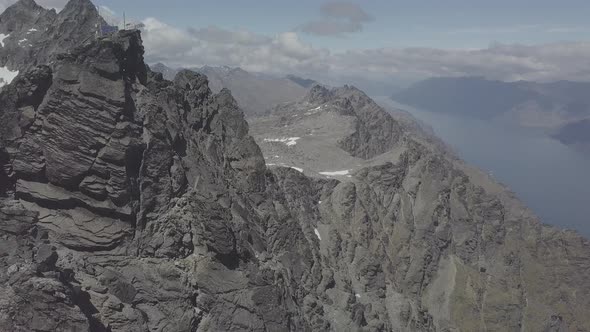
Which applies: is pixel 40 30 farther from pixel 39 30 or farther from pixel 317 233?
pixel 317 233

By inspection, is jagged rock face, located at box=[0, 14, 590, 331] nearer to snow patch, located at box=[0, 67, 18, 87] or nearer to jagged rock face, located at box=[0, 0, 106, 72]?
jagged rock face, located at box=[0, 0, 106, 72]

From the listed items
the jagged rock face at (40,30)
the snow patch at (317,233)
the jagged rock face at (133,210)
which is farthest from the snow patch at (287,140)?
the jagged rock face at (133,210)

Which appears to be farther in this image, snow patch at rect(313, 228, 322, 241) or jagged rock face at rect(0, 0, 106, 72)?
snow patch at rect(313, 228, 322, 241)

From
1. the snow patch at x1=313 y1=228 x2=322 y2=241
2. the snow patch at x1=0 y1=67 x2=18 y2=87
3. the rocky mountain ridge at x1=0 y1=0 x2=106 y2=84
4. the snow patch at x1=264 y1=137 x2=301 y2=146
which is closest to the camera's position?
the snow patch at x1=0 y1=67 x2=18 y2=87

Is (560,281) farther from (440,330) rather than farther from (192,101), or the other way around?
(192,101)

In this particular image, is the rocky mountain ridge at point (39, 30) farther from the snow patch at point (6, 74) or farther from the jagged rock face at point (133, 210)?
the jagged rock face at point (133, 210)

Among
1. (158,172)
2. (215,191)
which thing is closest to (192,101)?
(215,191)

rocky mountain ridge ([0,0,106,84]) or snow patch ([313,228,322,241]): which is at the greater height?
rocky mountain ridge ([0,0,106,84])

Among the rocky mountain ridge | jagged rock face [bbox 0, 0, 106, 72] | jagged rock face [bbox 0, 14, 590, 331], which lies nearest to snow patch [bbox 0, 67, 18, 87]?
the rocky mountain ridge

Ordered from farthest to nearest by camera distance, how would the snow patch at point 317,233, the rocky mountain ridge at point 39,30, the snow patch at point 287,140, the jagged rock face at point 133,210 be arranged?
the snow patch at point 287,140 < the snow patch at point 317,233 < the rocky mountain ridge at point 39,30 < the jagged rock face at point 133,210
